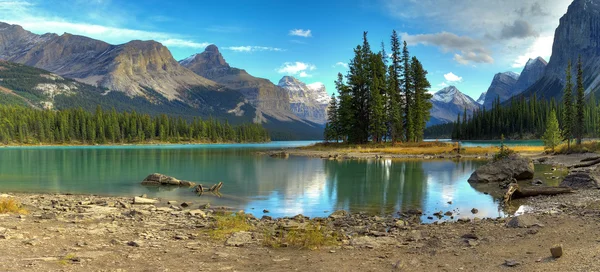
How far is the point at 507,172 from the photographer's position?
32969mm

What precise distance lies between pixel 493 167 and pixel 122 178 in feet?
120

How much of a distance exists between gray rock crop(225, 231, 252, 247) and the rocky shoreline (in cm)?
4

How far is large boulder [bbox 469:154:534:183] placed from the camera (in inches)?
1287

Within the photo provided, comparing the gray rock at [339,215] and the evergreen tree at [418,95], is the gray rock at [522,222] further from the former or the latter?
the evergreen tree at [418,95]

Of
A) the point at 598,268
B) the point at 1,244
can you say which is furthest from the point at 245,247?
the point at 598,268

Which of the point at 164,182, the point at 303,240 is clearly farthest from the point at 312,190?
the point at 303,240

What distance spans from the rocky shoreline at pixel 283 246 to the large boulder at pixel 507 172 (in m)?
13.4

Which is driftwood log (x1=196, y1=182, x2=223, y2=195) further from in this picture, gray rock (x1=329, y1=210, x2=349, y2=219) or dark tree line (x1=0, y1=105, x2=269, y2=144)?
dark tree line (x1=0, y1=105, x2=269, y2=144)

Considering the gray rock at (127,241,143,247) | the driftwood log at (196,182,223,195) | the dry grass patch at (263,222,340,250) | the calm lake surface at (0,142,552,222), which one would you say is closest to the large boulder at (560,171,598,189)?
the calm lake surface at (0,142,552,222)

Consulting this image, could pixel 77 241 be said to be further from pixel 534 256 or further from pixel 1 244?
pixel 534 256

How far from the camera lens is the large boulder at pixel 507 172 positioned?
107ft

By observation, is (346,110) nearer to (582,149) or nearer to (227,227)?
(582,149)

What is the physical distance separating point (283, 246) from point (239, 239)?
69.5 inches

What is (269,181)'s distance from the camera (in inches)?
1430
